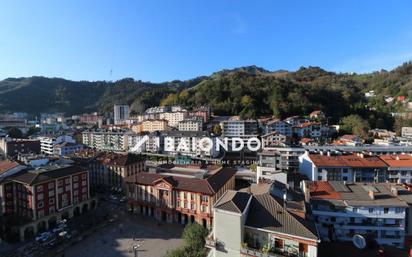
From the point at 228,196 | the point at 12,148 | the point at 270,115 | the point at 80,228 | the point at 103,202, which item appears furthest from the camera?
the point at 270,115

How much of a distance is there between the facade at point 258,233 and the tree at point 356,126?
54531 millimetres

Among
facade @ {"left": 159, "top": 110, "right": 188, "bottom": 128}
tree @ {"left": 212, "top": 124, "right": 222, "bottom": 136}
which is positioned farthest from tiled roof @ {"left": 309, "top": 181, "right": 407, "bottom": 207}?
facade @ {"left": 159, "top": 110, "right": 188, "bottom": 128}

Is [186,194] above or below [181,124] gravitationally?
below

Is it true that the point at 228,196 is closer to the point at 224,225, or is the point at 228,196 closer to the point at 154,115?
the point at 224,225

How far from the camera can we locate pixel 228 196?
54.6ft

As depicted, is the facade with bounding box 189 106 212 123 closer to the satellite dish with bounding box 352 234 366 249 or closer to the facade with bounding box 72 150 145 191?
the facade with bounding box 72 150 145 191

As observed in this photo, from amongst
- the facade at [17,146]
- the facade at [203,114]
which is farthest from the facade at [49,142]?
the facade at [203,114]

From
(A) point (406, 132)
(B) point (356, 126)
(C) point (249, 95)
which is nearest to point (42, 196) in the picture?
(B) point (356, 126)

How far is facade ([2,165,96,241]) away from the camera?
28812mm

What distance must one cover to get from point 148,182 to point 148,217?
4.60 metres

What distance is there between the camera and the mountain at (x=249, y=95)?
3314 inches

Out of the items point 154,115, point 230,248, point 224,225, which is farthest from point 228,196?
point 154,115

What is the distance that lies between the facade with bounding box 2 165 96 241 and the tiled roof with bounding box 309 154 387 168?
34.0m

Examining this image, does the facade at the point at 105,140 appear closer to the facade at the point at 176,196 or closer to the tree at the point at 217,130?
the tree at the point at 217,130
